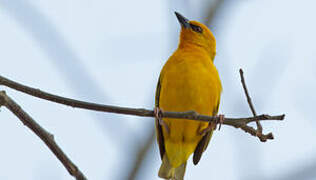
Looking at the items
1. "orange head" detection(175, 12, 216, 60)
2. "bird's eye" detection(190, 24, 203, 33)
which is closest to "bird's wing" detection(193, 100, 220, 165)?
"orange head" detection(175, 12, 216, 60)

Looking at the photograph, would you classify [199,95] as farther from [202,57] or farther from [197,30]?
[197,30]

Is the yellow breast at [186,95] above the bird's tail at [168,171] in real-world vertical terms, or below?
above

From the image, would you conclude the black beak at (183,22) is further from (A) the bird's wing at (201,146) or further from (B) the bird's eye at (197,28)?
(A) the bird's wing at (201,146)

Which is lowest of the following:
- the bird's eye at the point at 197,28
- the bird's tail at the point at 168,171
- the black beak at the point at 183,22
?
the bird's tail at the point at 168,171

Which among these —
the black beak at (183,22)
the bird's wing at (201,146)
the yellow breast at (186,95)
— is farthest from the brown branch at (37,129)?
the black beak at (183,22)

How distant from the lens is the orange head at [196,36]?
7082 mm

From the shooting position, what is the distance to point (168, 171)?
6266mm

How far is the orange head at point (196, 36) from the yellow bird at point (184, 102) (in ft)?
1.42

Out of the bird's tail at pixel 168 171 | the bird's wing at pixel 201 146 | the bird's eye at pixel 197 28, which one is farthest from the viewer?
the bird's eye at pixel 197 28

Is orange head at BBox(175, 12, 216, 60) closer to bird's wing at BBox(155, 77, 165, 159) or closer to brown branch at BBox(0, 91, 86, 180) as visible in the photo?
bird's wing at BBox(155, 77, 165, 159)

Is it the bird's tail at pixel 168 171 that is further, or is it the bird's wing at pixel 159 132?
the bird's tail at pixel 168 171

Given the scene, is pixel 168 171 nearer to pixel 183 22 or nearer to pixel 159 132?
pixel 159 132

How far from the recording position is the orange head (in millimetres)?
7082

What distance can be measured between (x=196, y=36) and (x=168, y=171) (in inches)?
94.5
